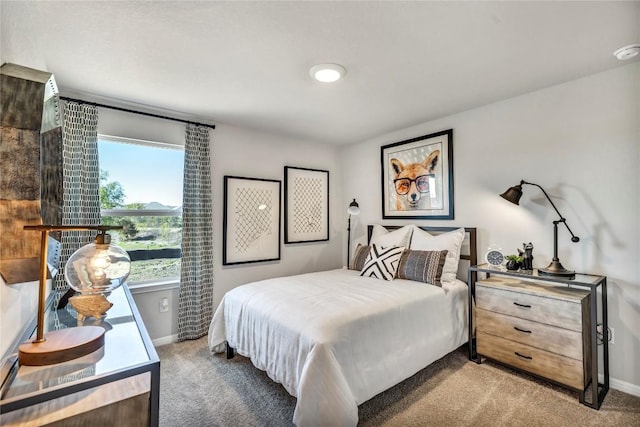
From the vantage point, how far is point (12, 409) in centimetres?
77

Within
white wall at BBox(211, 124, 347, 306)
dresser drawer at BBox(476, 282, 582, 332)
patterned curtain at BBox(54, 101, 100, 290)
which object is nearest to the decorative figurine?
dresser drawer at BBox(476, 282, 582, 332)

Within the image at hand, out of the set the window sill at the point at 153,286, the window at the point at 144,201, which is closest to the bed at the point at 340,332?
the window sill at the point at 153,286

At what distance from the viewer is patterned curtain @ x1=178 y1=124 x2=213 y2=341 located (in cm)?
305

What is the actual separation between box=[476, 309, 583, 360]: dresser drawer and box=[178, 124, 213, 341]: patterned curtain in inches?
109

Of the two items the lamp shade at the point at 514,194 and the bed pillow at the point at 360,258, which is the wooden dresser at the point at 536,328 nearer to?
the lamp shade at the point at 514,194

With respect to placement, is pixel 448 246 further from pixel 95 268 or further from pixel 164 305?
pixel 164 305

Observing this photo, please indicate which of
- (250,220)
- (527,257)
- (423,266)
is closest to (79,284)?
(250,220)

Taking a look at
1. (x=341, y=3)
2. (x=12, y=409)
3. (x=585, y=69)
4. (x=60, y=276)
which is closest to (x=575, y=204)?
(x=585, y=69)

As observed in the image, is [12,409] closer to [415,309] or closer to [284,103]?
[415,309]

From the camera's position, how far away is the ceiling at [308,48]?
154 centimetres

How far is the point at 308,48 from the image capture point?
1.89 metres

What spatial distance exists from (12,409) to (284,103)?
2644mm

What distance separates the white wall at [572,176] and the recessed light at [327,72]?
165cm

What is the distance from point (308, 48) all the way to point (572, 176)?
7.77 ft
